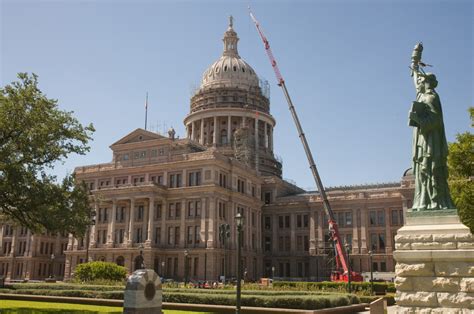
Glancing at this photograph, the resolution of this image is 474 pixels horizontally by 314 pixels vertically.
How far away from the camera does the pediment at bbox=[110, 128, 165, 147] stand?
243 feet

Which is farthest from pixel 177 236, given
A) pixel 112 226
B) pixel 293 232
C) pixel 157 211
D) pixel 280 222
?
pixel 293 232

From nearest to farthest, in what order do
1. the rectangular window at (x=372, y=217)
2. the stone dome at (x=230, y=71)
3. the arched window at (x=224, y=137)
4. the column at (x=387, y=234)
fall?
the column at (x=387, y=234), the rectangular window at (x=372, y=217), the arched window at (x=224, y=137), the stone dome at (x=230, y=71)

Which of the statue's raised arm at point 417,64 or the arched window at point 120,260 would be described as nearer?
the statue's raised arm at point 417,64

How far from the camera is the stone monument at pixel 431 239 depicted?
13.9 m

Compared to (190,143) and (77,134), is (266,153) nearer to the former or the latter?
(190,143)

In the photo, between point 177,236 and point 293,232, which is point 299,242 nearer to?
point 293,232

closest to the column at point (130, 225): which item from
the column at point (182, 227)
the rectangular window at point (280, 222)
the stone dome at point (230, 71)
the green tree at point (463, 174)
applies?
the column at point (182, 227)

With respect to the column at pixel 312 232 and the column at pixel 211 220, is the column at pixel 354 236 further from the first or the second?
the column at pixel 211 220

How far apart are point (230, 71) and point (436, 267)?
90.3 meters

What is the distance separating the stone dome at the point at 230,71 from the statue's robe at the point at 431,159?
84.9m

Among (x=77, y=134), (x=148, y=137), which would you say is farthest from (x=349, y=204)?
(x=77, y=134)

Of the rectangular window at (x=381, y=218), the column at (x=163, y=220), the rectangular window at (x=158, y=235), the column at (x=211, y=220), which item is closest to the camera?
the column at (x=211, y=220)

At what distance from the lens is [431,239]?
14602 millimetres

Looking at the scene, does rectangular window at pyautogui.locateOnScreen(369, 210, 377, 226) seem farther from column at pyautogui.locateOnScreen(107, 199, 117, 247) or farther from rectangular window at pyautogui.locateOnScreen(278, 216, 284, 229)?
column at pyautogui.locateOnScreen(107, 199, 117, 247)
